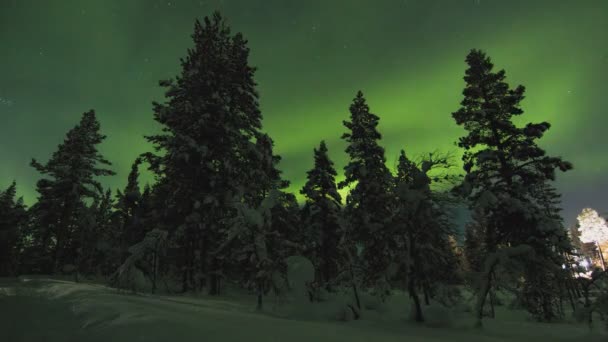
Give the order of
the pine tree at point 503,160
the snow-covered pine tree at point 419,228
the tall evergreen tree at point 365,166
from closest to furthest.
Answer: the snow-covered pine tree at point 419,228 → the pine tree at point 503,160 → the tall evergreen tree at point 365,166

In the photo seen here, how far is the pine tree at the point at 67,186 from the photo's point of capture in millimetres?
26297

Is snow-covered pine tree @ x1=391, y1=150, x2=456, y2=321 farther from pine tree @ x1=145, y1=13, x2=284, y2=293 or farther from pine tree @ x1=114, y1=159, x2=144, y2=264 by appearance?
pine tree @ x1=114, y1=159, x2=144, y2=264

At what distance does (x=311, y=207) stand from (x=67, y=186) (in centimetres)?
2140

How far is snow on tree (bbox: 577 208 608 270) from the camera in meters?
52.2

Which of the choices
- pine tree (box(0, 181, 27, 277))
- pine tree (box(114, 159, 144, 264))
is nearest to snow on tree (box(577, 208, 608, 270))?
pine tree (box(114, 159, 144, 264))

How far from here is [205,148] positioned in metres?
15.1

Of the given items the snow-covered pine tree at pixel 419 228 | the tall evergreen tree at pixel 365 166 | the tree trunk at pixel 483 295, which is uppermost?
the tall evergreen tree at pixel 365 166

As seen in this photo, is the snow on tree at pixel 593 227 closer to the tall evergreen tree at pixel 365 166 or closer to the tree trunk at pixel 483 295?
the tall evergreen tree at pixel 365 166

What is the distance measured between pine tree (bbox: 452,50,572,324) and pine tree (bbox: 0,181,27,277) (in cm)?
4121

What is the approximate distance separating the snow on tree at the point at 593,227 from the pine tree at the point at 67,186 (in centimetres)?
7422

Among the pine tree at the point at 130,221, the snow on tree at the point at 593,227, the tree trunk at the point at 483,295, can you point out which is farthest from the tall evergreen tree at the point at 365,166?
the snow on tree at the point at 593,227

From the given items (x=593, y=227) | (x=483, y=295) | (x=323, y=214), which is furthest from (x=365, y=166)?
(x=593, y=227)

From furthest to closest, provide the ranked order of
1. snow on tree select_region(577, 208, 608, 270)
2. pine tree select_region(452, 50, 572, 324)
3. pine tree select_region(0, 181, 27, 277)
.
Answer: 1. snow on tree select_region(577, 208, 608, 270)
2. pine tree select_region(0, 181, 27, 277)
3. pine tree select_region(452, 50, 572, 324)

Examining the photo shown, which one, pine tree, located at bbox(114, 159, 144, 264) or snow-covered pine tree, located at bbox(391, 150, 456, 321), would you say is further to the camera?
pine tree, located at bbox(114, 159, 144, 264)
